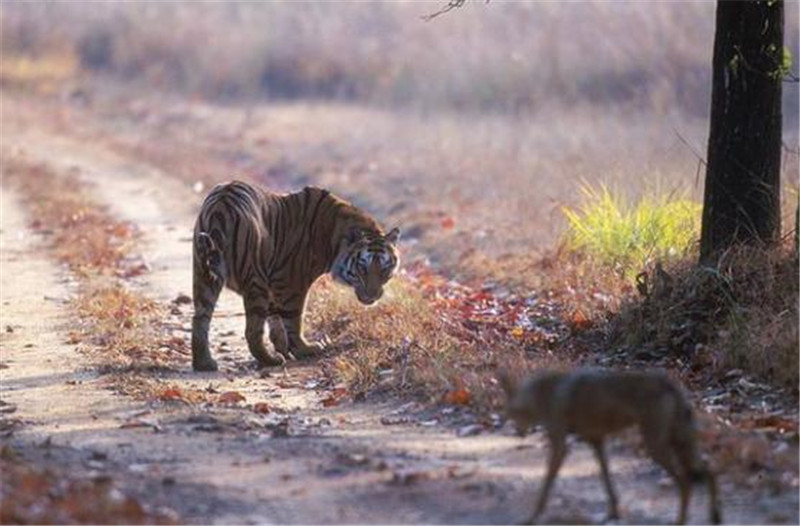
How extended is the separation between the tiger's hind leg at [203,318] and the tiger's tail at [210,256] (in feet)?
0.12

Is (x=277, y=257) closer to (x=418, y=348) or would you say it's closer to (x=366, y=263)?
(x=366, y=263)

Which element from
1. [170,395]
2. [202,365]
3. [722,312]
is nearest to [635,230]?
[722,312]

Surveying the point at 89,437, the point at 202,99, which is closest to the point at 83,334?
the point at 89,437

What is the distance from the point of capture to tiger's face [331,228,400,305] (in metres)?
12.4

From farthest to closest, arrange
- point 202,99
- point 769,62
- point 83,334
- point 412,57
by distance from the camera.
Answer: point 202,99 < point 412,57 < point 83,334 < point 769,62

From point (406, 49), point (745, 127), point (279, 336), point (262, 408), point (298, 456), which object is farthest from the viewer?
point (406, 49)

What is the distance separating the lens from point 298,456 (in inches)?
344

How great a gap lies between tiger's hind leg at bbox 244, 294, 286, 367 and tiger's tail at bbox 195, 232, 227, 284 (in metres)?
0.35

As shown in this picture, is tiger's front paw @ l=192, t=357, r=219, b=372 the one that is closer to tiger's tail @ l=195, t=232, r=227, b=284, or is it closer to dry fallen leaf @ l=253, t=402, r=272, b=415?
tiger's tail @ l=195, t=232, r=227, b=284

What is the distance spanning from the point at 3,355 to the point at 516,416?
19.8 feet

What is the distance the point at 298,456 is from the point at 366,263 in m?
3.80

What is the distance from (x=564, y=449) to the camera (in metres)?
7.20

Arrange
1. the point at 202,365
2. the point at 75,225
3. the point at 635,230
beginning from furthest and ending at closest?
the point at 75,225
the point at 635,230
the point at 202,365

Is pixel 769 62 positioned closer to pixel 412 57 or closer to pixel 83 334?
pixel 83 334
